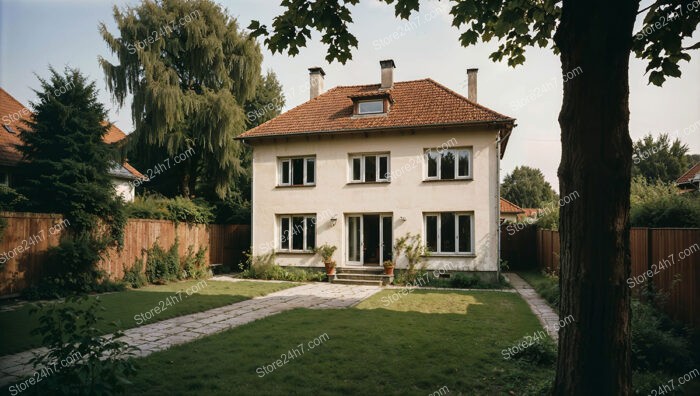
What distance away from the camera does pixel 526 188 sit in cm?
6419

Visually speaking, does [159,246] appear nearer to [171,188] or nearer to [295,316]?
[295,316]

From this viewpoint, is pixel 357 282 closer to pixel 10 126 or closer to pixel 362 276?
pixel 362 276

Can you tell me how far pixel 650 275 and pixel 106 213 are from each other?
14486 mm

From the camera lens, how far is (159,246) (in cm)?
1536

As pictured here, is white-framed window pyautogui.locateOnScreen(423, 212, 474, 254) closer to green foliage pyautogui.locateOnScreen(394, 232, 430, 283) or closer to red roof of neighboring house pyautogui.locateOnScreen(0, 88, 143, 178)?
green foliage pyautogui.locateOnScreen(394, 232, 430, 283)

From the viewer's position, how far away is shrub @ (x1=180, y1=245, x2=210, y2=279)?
16.7 m

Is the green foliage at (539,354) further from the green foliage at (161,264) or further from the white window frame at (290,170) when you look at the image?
the green foliage at (161,264)

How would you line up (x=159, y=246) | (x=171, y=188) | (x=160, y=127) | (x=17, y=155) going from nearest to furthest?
(x=159, y=246), (x=17, y=155), (x=160, y=127), (x=171, y=188)

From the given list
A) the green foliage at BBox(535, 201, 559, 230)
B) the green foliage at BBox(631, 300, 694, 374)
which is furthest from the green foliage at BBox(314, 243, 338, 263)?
the green foliage at BBox(631, 300, 694, 374)

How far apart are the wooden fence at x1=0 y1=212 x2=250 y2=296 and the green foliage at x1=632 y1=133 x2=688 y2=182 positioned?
38.3 meters

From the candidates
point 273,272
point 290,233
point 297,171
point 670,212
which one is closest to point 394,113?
point 297,171

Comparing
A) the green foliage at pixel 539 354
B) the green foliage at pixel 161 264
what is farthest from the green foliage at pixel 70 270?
the green foliage at pixel 539 354

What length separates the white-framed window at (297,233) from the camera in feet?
58.1

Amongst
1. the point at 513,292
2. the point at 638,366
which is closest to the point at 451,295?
the point at 513,292
